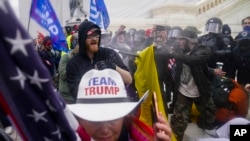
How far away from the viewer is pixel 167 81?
18.2 feet

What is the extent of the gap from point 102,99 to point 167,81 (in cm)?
387

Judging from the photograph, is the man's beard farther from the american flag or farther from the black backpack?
the american flag

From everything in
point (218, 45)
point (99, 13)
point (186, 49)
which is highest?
point (99, 13)

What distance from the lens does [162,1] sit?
21906mm

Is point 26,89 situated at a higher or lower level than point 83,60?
higher

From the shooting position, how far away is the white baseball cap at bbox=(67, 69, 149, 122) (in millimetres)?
1656

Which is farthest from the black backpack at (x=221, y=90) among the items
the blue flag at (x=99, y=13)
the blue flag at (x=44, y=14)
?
the blue flag at (x=99, y=13)

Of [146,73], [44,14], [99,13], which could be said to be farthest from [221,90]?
[99,13]

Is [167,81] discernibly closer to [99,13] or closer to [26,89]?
[99,13]

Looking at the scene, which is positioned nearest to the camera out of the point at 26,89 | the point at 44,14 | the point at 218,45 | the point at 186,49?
the point at 26,89

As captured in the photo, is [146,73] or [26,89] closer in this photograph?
[26,89]

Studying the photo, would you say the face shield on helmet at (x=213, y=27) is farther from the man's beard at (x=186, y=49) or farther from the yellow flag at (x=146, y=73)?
the yellow flag at (x=146, y=73)

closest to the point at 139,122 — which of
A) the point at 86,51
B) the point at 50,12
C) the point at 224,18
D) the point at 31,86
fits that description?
the point at 31,86

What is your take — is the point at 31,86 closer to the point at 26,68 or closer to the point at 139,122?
the point at 26,68
